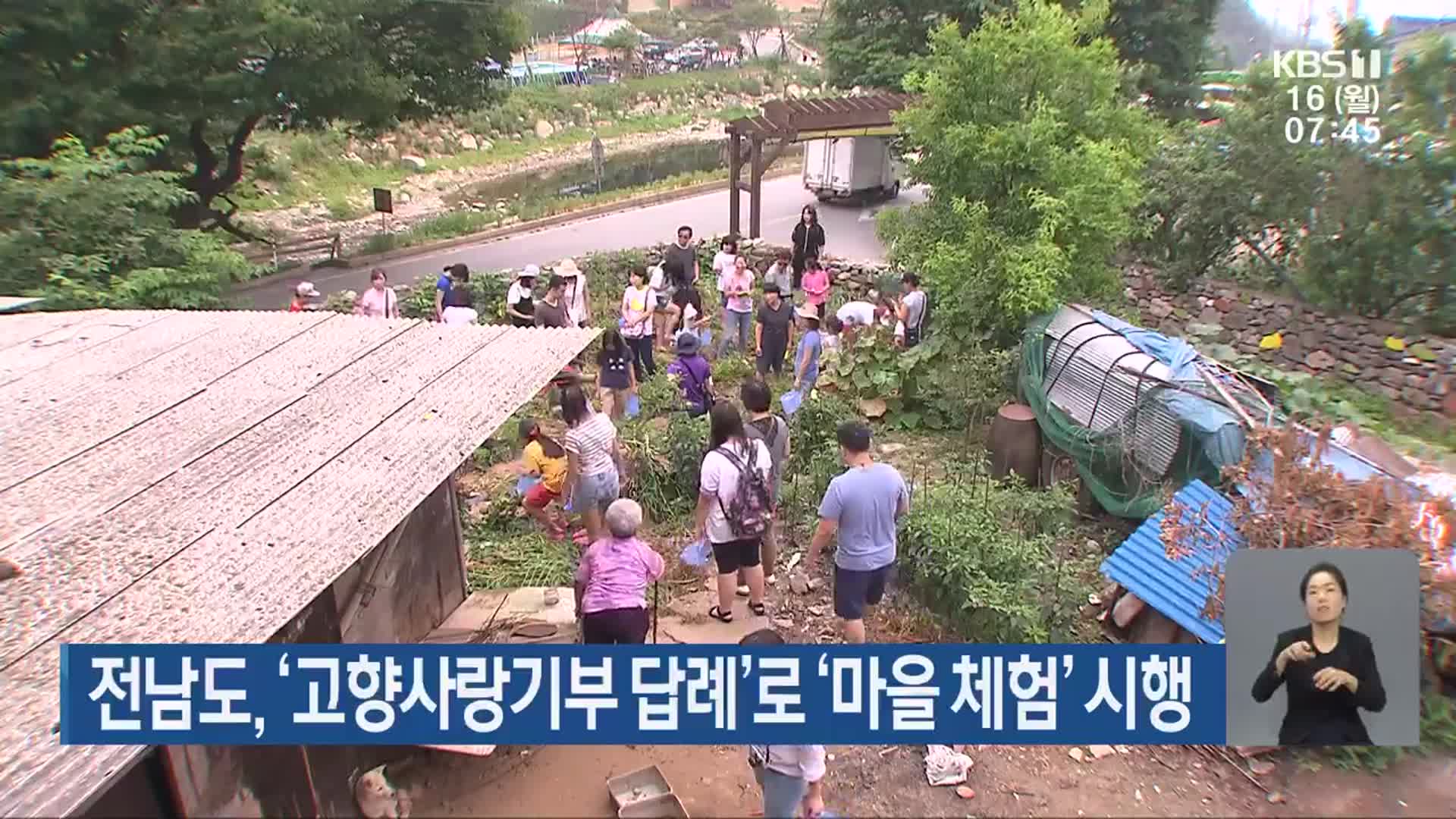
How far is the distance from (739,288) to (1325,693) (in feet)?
23.9

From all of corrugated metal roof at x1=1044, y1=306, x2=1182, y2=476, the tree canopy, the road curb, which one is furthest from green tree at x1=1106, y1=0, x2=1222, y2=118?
corrugated metal roof at x1=1044, y1=306, x2=1182, y2=476

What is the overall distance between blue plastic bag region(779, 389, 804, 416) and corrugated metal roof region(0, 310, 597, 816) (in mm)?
3029

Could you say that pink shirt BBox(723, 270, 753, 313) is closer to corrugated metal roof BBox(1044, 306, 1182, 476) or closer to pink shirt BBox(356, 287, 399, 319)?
corrugated metal roof BBox(1044, 306, 1182, 476)

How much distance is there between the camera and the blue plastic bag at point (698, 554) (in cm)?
622

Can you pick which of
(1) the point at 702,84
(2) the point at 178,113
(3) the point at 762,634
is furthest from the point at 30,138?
(1) the point at 702,84

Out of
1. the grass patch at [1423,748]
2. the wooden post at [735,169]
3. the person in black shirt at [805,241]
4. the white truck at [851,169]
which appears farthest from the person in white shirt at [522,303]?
the white truck at [851,169]

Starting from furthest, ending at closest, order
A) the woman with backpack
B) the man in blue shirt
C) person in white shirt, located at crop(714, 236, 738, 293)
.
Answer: person in white shirt, located at crop(714, 236, 738, 293)
the woman with backpack
the man in blue shirt

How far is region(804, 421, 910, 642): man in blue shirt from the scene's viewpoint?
507 cm

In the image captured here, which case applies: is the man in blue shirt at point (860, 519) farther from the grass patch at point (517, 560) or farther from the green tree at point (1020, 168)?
the green tree at point (1020, 168)

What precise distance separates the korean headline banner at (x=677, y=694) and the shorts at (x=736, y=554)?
5.25 feet

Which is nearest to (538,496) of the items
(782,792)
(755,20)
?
(782,792)

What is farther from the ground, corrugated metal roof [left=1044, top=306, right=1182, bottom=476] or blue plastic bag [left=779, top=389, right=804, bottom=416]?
corrugated metal roof [left=1044, top=306, right=1182, bottom=476]

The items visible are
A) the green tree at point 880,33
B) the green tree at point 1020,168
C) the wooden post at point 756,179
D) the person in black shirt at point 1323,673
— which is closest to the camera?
the person in black shirt at point 1323,673

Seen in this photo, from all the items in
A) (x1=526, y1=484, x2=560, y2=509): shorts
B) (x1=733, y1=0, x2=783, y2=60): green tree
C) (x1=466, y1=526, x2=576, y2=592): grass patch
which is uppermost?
(x1=733, y1=0, x2=783, y2=60): green tree
